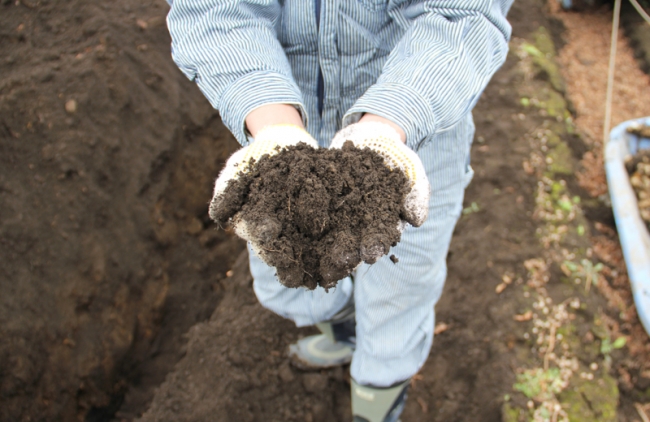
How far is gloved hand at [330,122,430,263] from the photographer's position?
3.51 ft

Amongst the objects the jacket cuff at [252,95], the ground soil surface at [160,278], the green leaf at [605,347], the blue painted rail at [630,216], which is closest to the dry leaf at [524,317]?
the ground soil surface at [160,278]

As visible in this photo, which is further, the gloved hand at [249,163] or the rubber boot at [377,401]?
the rubber boot at [377,401]

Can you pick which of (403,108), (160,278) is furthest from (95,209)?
(403,108)

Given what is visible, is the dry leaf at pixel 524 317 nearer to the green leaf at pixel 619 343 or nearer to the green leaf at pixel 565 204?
the green leaf at pixel 619 343

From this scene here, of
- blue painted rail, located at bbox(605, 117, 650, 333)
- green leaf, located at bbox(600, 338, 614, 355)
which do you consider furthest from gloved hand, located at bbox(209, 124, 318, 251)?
blue painted rail, located at bbox(605, 117, 650, 333)

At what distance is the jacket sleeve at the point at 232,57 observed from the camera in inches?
49.1

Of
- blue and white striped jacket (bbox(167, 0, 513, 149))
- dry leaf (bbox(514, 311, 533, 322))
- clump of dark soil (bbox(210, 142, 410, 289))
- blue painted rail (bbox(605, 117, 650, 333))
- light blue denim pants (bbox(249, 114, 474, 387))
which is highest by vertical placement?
blue and white striped jacket (bbox(167, 0, 513, 149))

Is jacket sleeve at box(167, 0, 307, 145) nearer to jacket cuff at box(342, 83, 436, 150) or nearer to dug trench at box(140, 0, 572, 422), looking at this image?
jacket cuff at box(342, 83, 436, 150)

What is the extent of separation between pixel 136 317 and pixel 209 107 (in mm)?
1378

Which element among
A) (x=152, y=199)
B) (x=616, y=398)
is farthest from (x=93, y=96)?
(x=616, y=398)

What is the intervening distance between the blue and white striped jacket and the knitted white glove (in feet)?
0.20

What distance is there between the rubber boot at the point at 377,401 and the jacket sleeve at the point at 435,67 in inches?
43.5

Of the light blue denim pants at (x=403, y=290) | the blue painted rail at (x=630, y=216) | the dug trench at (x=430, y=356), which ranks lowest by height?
the dug trench at (x=430, y=356)

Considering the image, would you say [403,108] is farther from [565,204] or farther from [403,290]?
[565,204]
